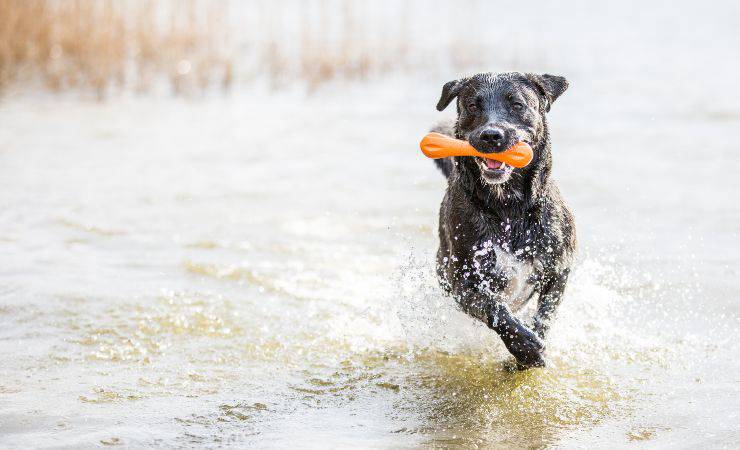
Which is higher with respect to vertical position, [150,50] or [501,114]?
[501,114]

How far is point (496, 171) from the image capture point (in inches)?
195

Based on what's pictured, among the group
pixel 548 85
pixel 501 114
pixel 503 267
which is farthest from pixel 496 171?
pixel 548 85

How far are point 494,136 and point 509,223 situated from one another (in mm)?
591

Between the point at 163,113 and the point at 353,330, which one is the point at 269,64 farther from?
the point at 353,330

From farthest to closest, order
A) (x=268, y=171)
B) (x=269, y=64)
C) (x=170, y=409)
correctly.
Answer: (x=269, y=64) → (x=268, y=171) → (x=170, y=409)

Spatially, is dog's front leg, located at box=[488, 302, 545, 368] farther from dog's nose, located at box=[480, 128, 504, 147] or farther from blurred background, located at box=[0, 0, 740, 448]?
dog's nose, located at box=[480, 128, 504, 147]

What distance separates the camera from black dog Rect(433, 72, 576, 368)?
16.7ft

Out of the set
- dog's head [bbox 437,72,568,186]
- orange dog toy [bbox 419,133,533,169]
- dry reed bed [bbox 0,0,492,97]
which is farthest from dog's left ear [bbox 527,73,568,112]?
dry reed bed [bbox 0,0,492,97]

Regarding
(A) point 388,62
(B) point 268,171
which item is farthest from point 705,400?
(A) point 388,62

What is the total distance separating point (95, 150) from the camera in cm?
1157

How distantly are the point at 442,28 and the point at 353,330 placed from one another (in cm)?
1430

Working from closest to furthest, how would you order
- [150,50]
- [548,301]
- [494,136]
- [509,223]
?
[494,136]
[509,223]
[548,301]
[150,50]

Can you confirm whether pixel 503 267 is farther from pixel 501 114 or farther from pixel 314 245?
pixel 314 245

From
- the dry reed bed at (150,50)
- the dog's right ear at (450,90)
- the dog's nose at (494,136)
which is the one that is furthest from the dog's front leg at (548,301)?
the dry reed bed at (150,50)
